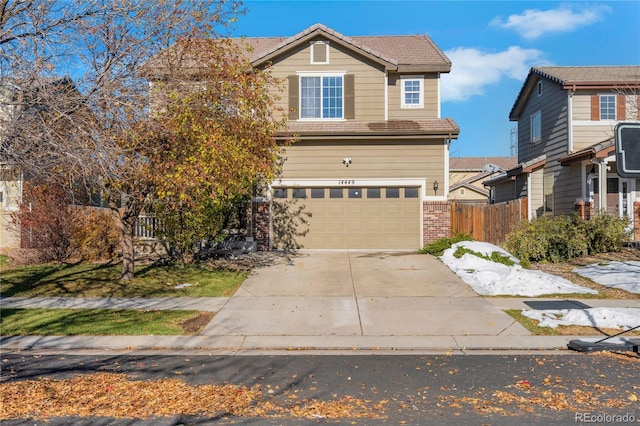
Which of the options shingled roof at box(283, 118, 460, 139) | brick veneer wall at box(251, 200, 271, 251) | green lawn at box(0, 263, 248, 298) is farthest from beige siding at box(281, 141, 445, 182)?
green lawn at box(0, 263, 248, 298)

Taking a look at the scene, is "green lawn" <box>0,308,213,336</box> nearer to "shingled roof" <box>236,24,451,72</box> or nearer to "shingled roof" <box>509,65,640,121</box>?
"shingled roof" <box>236,24,451,72</box>

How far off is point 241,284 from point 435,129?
9583 millimetres

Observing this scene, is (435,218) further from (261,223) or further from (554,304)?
(554,304)

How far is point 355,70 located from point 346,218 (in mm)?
5618

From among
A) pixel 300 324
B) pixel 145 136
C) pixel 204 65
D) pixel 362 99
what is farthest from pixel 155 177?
pixel 362 99

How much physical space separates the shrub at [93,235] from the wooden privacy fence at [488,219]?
11.7 m

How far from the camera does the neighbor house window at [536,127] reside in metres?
24.7

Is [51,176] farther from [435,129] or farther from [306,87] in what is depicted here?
[435,129]

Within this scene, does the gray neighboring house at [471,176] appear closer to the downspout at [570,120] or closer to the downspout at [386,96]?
the downspout at [570,120]

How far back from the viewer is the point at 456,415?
523 cm

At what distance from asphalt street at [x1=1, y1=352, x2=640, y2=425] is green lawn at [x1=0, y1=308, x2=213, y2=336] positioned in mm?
1139

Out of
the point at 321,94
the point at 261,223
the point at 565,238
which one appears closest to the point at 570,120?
the point at 565,238

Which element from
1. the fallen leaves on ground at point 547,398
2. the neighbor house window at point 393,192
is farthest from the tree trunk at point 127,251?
the fallen leaves on ground at point 547,398

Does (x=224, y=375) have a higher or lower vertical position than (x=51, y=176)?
lower
